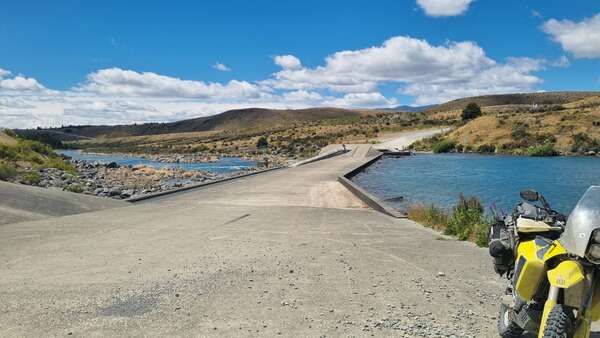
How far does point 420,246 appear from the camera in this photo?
362 inches

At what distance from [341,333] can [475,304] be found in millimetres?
1710

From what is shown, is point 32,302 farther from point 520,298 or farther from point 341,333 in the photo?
point 520,298

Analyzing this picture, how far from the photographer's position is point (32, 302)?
577cm

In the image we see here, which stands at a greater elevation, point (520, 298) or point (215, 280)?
point (520, 298)

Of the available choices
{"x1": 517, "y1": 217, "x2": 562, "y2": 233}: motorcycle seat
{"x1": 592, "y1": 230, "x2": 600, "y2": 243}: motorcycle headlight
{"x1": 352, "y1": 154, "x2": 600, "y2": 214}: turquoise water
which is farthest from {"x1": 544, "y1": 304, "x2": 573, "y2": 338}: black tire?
{"x1": 352, "y1": 154, "x2": 600, "y2": 214}: turquoise water

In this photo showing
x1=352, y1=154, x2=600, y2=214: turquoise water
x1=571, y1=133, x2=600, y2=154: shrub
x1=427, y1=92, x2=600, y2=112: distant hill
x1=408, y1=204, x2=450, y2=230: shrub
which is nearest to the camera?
x1=408, y1=204, x2=450, y2=230: shrub

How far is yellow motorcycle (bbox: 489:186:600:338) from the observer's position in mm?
3404

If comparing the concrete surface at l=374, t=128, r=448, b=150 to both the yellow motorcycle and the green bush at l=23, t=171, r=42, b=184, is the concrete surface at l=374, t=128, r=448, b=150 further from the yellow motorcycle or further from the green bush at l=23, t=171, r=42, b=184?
the yellow motorcycle

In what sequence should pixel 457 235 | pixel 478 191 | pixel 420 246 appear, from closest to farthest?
pixel 420 246 < pixel 457 235 < pixel 478 191

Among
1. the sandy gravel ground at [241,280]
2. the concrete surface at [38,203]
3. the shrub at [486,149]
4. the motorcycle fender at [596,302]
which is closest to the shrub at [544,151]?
the shrub at [486,149]

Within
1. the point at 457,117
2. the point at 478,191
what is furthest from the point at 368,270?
the point at 457,117

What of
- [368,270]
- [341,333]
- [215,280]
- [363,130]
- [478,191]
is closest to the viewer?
[341,333]

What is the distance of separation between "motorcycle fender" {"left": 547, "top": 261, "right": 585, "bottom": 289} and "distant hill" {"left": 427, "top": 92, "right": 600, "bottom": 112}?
155 meters

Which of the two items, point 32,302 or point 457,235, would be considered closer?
point 32,302
